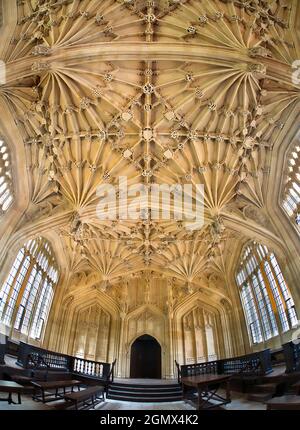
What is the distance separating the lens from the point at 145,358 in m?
20.6

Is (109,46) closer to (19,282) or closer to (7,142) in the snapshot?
(7,142)

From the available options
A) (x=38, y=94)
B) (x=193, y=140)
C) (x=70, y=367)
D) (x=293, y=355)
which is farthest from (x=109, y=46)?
(x=70, y=367)

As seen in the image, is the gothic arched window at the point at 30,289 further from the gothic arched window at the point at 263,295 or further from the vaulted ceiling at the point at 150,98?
the gothic arched window at the point at 263,295

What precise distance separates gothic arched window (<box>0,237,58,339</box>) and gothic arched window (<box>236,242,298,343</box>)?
42.8 feet

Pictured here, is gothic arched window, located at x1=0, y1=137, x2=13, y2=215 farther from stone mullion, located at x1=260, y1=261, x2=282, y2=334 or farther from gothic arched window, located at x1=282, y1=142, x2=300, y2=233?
stone mullion, located at x1=260, y1=261, x2=282, y2=334

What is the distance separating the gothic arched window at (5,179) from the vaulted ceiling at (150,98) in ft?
3.08

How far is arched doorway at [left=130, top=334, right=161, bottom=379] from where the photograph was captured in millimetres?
19891

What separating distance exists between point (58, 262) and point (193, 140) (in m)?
12.6

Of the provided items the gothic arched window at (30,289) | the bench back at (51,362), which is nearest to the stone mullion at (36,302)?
the gothic arched window at (30,289)

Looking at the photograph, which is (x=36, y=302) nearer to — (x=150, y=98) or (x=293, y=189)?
(x=150, y=98)

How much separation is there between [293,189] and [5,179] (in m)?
13.2

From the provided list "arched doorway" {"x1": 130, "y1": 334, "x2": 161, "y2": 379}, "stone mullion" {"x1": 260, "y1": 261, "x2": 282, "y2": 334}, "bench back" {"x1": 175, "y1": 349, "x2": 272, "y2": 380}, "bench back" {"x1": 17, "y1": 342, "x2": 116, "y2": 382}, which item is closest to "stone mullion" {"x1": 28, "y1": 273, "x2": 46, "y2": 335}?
"bench back" {"x1": 17, "y1": 342, "x2": 116, "y2": 382}

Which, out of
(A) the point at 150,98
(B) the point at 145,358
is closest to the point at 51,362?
(B) the point at 145,358

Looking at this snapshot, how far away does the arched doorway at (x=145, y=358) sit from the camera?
19891 mm
